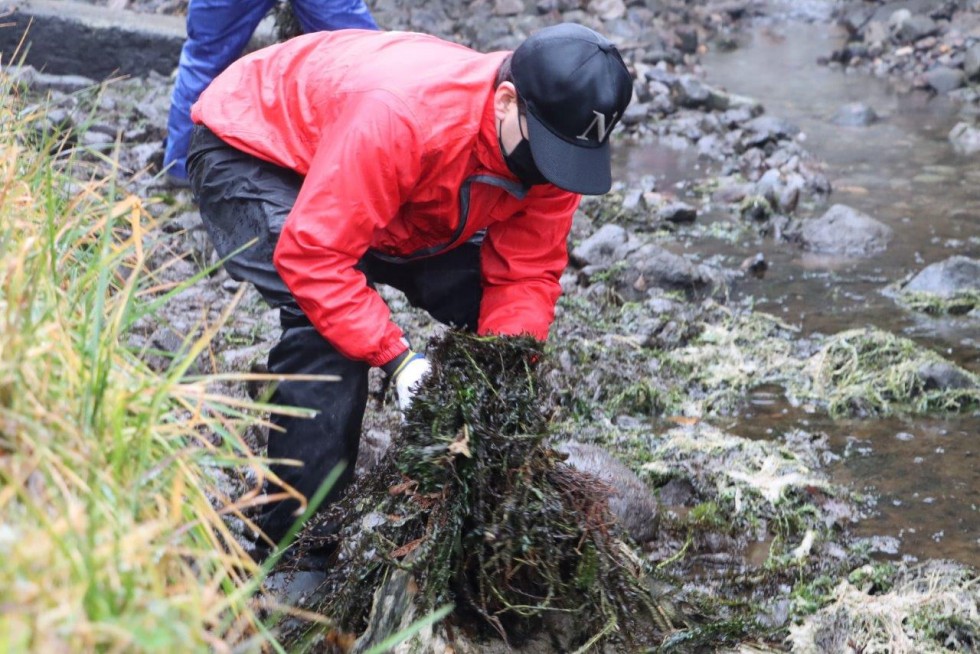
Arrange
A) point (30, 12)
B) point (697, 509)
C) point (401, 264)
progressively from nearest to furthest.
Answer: point (401, 264) → point (697, 509) → point (30, 12)

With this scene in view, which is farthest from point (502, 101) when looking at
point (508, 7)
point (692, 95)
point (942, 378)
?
point (508, 7)

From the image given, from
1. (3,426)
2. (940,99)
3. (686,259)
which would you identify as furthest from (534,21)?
(3,426)

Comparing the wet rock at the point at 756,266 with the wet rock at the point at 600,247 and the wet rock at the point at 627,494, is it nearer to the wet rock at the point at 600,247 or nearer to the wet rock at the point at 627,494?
the wet rock at the point at 600,247

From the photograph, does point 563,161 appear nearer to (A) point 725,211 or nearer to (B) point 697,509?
(B) point 697,509

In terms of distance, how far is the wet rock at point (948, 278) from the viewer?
6570 millimetres

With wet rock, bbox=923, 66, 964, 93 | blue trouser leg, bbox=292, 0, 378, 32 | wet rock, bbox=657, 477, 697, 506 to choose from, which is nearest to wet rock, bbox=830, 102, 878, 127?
wet rock, bbox=923, 66, 964, 93

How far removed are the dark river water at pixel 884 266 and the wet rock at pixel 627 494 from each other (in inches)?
33.7

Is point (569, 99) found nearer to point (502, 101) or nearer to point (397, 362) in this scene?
point (502, 101)

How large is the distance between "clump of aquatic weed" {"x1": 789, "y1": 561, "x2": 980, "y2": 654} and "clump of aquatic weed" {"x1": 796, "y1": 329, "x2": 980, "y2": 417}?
1671 mm

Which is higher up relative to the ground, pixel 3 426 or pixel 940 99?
pixel 3 426

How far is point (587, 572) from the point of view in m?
2.79

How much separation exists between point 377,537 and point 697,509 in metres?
1.77

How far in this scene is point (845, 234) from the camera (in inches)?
303

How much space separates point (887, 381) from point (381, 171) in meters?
3.24
